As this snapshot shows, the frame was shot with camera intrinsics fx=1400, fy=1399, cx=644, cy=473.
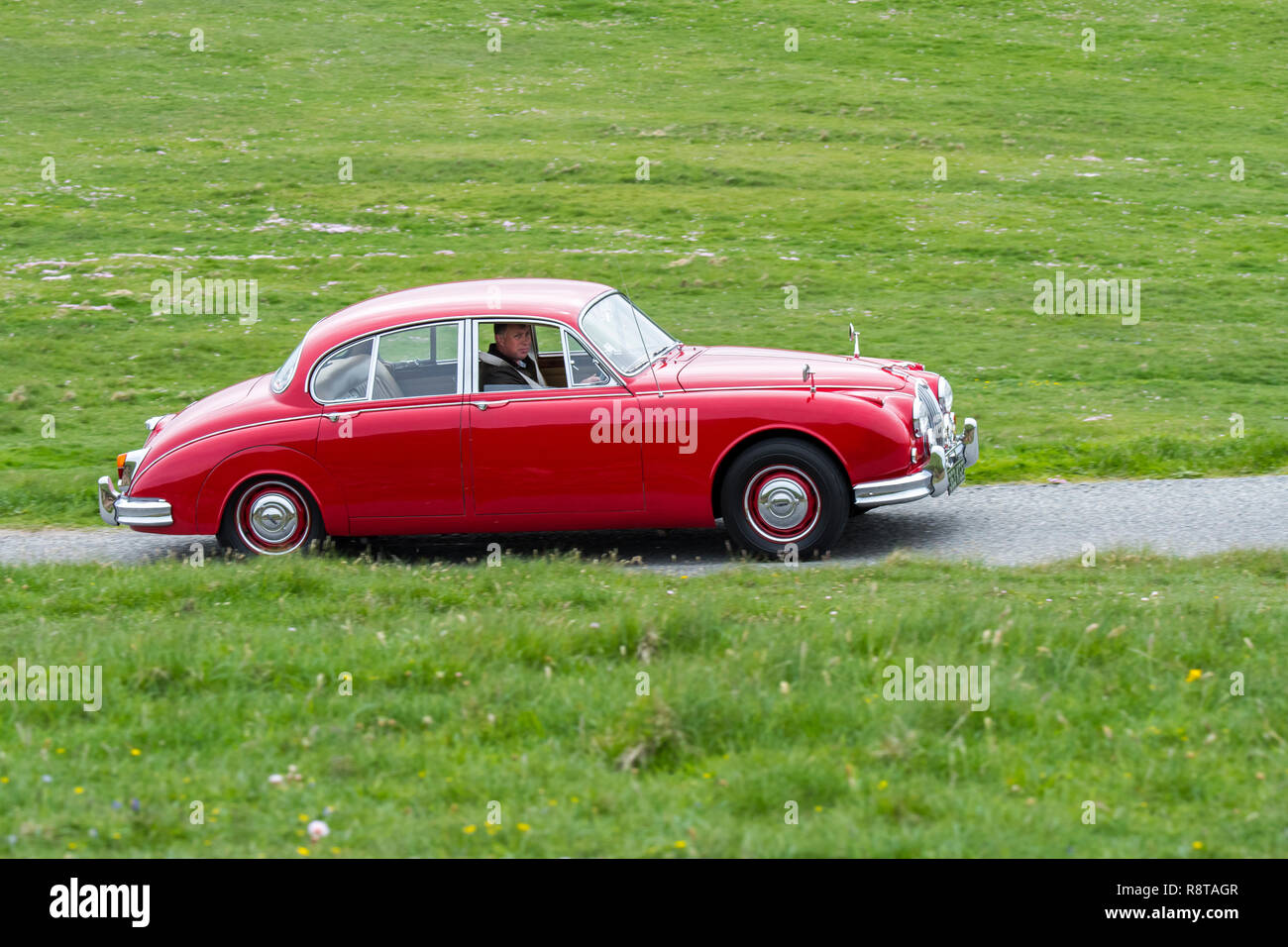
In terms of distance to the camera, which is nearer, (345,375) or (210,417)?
(345,375)

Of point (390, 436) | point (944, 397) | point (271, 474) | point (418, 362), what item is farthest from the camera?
point (944, 397)

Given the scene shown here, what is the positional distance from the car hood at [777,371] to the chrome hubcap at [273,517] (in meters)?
2.69

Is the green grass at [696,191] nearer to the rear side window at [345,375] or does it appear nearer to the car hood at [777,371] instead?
the car hood at [777,371]

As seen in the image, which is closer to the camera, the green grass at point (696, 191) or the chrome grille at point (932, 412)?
the chrome grille at point (932, 412)

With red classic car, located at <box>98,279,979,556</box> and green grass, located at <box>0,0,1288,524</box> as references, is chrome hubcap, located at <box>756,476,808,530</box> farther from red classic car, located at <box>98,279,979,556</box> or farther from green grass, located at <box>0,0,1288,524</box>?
green grass, located at <box>0,0,1288,524</box>

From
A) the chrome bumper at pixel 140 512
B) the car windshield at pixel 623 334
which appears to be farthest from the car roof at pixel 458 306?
the chrome bumper at pixel 140 512

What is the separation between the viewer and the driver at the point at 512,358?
29.8 ft

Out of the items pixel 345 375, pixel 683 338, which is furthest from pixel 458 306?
pixel 683 338

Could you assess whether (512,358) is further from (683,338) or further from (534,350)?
(683,338)

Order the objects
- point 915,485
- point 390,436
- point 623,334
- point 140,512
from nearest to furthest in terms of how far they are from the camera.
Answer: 1. point 915,485
2. point 390,436
3. point 140,512
4. point 623,334

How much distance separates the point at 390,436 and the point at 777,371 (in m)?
2.50

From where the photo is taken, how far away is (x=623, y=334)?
9445 millimetres

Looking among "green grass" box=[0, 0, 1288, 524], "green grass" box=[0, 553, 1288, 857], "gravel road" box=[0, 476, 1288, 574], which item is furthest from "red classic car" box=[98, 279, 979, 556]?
"green grass" box=[0, 0, 1288, 524]

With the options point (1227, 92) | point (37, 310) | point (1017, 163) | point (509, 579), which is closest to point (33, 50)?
point (37, 310)
